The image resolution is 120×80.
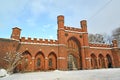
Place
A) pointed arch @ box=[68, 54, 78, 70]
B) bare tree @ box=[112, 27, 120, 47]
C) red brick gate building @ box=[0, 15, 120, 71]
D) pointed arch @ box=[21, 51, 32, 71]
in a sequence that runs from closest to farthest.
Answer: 1. pointed arch @ box=[21, 51, 32, 71]
2. red brick gate building @ box=[0, 15, 120, 71]
3. pointed arch @ box=[68, 54, 78, 70]
4. bare tree @ box=[112, 27, 120, 47]

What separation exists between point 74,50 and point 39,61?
25.6ft

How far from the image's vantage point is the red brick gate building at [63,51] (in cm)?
2459

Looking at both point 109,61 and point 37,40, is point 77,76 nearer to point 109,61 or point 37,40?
point 37,40

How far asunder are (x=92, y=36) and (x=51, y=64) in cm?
2842

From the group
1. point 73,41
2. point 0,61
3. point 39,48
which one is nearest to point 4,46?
point 0,61

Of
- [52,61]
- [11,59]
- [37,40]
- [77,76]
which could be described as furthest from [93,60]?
[77,76]

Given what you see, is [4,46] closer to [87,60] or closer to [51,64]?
[51,64]

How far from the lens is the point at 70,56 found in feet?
95.2

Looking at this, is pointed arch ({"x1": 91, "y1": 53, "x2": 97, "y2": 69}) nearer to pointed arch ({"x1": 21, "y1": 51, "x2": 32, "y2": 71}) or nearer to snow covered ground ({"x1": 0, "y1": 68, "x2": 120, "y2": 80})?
pointed arch ({"x1": 21, "y1": 51, "x2": 32, "y2": 71})

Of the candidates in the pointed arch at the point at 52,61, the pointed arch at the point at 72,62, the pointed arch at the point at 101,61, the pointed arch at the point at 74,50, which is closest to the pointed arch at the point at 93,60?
the pointed arch at the point at 101,61

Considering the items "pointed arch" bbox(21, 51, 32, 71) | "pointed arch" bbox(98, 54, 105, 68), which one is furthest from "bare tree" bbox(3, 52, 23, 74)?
"pointed arch" bbox(98, 54, 105, 68)

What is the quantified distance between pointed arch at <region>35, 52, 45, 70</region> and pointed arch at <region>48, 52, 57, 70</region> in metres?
1.23

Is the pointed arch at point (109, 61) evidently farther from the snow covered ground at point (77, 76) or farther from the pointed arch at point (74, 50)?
the snow covered ground at point (77, 76)

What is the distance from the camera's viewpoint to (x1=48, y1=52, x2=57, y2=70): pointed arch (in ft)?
86.9
